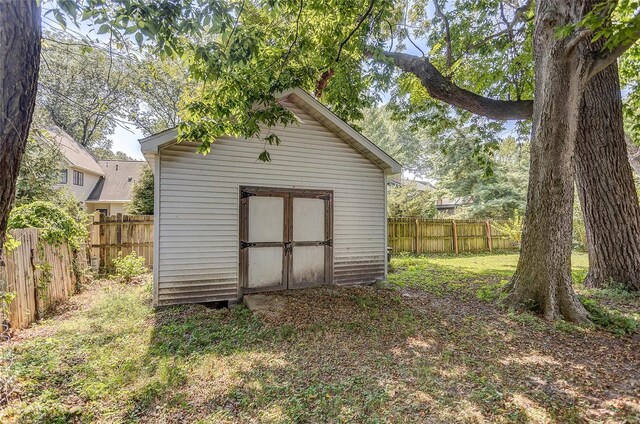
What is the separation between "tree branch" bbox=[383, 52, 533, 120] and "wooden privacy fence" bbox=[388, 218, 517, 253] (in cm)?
731

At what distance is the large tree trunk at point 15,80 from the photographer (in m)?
2.13

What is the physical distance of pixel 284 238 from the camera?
6660 mm

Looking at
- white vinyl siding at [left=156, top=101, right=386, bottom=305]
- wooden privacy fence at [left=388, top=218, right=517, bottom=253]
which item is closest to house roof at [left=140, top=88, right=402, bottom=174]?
white vinyl siding at [left=156, top=101, right=386, bottom=305]

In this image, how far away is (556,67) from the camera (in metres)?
4.76

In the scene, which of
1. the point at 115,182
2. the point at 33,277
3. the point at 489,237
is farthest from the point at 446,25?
the point at 115,182

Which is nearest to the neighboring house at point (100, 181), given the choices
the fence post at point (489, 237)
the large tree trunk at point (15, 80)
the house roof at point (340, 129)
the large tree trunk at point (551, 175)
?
the house roof at point (340, 129)

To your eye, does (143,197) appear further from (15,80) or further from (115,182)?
(15,80)

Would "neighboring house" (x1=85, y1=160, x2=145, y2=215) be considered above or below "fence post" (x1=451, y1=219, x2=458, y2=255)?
above

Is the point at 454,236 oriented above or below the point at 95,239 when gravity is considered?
below

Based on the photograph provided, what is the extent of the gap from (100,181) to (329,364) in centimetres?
2273

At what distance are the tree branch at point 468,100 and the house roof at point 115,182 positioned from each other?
56.3 ft

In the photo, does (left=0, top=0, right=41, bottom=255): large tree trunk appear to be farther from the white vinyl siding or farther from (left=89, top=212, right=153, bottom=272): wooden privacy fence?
(left=89, top=212, right=153, bottom=272): wooden privacy fence

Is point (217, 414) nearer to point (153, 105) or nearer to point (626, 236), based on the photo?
point (626, 236)

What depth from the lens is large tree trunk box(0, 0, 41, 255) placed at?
7.00 ft
